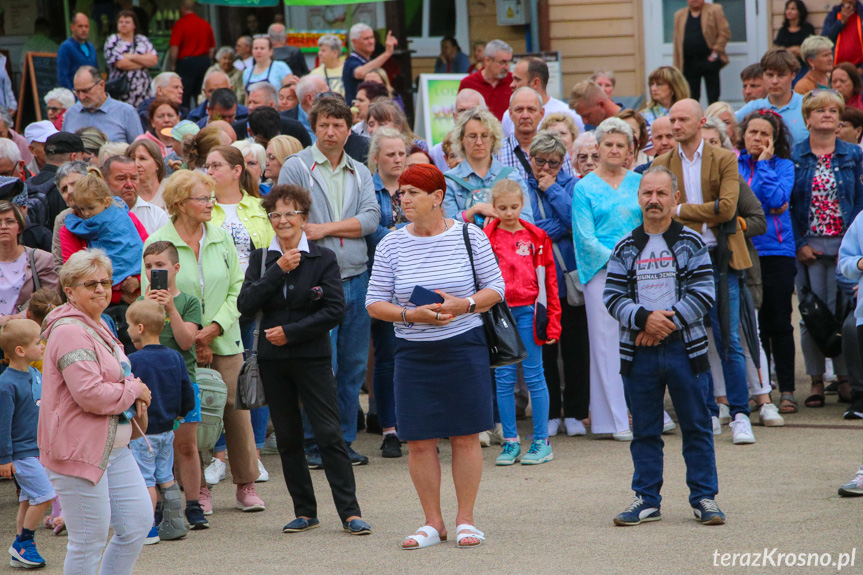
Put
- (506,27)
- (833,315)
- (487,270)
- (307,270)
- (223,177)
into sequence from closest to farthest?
1. (487,270)
2. (307,270)
3. (223,177)
4. (833,315)
5. (506,27)

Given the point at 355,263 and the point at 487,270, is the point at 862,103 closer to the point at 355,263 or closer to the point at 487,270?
the point at 355,263

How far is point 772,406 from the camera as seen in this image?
8336 mm

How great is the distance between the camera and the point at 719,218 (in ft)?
25.8

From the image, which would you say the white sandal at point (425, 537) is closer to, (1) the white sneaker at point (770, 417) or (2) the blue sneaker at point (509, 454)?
(2) the blue sneaker at point (509, 454)

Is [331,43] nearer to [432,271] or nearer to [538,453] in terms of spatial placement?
[538,453]

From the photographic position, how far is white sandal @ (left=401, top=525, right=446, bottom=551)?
5621mm

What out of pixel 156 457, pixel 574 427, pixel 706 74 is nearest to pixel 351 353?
pixel 574 427

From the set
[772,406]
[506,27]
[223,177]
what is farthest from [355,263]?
[506,27]

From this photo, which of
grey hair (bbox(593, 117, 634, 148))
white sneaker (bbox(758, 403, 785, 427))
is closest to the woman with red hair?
grey hair (bbox(593, 117, 634, 148))

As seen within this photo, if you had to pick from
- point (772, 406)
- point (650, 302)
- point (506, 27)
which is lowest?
point (772, 406)

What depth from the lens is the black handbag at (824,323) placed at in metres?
8.74

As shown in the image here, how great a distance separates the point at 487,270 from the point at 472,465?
1012 mm

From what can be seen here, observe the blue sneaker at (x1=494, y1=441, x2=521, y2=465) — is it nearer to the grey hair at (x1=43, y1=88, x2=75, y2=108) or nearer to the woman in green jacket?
the woman in green jacket

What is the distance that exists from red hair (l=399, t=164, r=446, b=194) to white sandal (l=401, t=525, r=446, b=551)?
1748 mm
